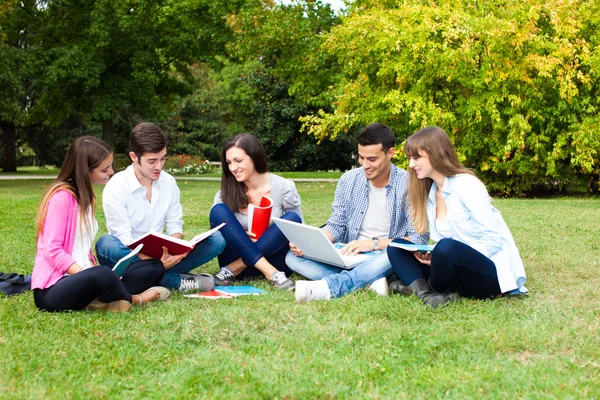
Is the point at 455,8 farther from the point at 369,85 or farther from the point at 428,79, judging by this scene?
the point at 369,85

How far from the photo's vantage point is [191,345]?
3.52 metres

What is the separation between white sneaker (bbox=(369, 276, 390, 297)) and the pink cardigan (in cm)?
199

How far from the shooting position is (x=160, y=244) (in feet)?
15.1

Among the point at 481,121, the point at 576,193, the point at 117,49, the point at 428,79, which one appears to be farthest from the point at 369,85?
the point at 117,49

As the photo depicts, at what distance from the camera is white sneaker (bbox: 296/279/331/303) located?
450cm

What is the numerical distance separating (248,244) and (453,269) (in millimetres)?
1672

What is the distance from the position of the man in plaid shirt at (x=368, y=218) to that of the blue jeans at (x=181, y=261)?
0.58 metres

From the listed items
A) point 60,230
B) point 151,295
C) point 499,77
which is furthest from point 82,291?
point 499,77

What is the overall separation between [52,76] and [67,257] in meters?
16.8

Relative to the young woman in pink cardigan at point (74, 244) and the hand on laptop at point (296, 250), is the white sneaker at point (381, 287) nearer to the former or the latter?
the hand on laptop at point (296, 250)

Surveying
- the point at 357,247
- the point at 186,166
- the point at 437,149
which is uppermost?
the point at 437,149

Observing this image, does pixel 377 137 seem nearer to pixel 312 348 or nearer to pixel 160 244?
pixel 160 244

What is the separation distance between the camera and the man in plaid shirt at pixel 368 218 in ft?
15.8

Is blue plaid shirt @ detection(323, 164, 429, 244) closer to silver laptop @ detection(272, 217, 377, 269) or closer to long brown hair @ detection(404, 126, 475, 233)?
silver laptop @ detection(272, 217, 377, 269)
